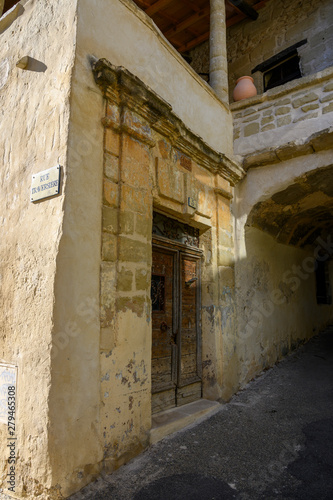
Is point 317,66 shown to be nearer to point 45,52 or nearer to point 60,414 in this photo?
point 45,52

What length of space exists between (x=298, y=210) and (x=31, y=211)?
4.01 m

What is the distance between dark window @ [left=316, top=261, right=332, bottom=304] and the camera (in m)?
8.03

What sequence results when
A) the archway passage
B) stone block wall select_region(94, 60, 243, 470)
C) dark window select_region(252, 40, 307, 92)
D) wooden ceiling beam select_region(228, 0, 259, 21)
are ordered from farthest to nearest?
1. wooden ceiling beam select_region(228, 0, 259, 21)
2. dark window select_region(252, 40, 307, 92)
3. the archway passage
4. stone block wall select_region(94, 60, 243, 470)

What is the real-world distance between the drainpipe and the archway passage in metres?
1.48

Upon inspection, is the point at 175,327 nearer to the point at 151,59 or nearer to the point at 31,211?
the point at 31,211

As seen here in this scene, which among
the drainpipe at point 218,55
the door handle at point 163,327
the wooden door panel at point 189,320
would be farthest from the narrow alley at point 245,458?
the drainpipe at point 218,55

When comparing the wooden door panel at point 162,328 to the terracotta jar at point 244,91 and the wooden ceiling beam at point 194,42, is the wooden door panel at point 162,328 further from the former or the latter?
the wooden ceiling beam at point 194,42

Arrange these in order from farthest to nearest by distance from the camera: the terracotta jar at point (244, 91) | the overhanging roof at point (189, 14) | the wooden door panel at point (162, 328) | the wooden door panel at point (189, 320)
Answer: the overhanging roof at point (189, 14)
the terracotta jar at point (244, 91)
the wooden door panel at point (189, 320)
the wooden door panel at point (162, 328)

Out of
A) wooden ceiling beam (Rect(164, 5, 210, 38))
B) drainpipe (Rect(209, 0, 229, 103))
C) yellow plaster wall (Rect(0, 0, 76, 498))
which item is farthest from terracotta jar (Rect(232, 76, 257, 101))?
yellow plaster wall (Rect(0, 0, 76, 498))

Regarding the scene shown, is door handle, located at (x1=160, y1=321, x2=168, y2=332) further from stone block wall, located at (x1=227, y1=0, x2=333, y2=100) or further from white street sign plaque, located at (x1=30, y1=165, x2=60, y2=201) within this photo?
stone block wall, located at (x1=227, y1=0, x2=333, y2=100)

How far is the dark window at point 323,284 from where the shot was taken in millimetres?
8031

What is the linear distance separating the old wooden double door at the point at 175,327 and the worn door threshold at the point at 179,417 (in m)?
0.07

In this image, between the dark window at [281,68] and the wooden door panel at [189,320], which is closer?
the wooden door panel at [189,320]

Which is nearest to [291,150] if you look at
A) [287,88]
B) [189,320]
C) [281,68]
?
[287,88]
